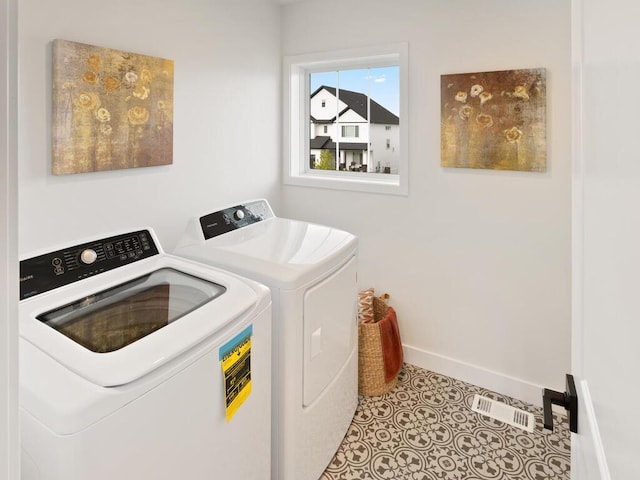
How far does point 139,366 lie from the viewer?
981 millimetres

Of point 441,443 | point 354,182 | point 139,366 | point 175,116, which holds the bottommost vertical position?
point 441,443

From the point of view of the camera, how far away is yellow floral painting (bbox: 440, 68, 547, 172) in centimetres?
225

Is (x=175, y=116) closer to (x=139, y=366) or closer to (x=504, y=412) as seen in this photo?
(x=139, y=366)

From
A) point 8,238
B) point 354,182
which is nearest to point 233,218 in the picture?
point 354,182

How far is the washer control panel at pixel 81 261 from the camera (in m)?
1.30

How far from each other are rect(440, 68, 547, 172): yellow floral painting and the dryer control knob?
1948 millimetres

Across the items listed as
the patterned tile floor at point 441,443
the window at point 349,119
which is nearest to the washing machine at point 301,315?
the patterned tile floor at point 441,443

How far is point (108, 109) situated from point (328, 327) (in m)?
1.45

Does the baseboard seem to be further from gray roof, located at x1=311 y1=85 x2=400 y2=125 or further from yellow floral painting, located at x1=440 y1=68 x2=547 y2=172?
gray roof, located at x1=311 y1=85 x2=400 y2=125

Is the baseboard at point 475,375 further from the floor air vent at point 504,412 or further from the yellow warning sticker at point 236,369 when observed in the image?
the yellow warning sticker at point 236,369

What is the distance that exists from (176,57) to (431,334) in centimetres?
229

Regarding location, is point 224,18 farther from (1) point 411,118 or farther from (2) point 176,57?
(1) point 411,118

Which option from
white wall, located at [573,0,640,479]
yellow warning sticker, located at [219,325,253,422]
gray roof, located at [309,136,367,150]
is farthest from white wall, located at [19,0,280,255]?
white wall, located at [573,0,640,479]

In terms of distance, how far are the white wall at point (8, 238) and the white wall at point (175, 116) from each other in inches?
60.3
